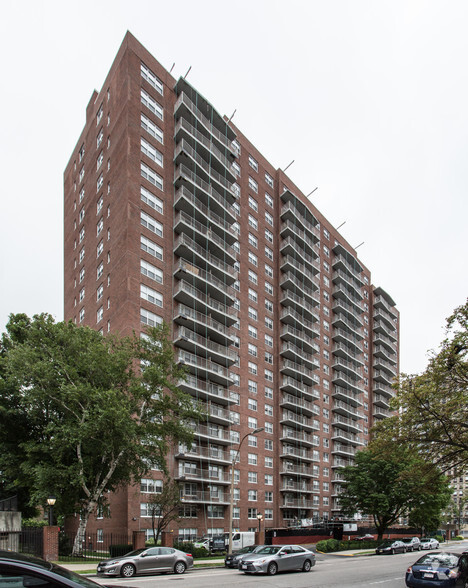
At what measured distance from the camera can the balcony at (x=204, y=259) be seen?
5297 cm

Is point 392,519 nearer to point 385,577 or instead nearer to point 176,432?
point 176,432

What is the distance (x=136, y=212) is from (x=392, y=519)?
38915 millimetres

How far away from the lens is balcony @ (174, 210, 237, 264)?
53.5 meters

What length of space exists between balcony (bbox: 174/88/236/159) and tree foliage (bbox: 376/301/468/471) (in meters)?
41.3

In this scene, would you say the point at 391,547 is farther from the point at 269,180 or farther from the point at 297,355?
the point at 269,180

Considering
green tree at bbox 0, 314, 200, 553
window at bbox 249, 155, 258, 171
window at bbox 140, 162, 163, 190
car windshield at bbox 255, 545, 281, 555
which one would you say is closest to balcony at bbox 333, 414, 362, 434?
window at bbox 249, 155, 258, 171

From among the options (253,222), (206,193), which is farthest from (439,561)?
(253,222)

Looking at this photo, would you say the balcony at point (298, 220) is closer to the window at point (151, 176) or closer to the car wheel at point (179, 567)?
the window at point (151, 176)

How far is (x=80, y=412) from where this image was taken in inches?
1371

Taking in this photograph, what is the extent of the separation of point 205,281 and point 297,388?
21833 millimetres

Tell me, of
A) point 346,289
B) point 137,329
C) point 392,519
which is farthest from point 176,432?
point 346,289

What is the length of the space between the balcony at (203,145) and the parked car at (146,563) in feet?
133

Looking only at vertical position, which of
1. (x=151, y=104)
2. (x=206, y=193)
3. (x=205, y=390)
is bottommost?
(x=205, y=390)

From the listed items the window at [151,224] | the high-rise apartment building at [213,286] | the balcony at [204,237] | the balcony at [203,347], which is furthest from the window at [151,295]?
the balcony at [204,237]
